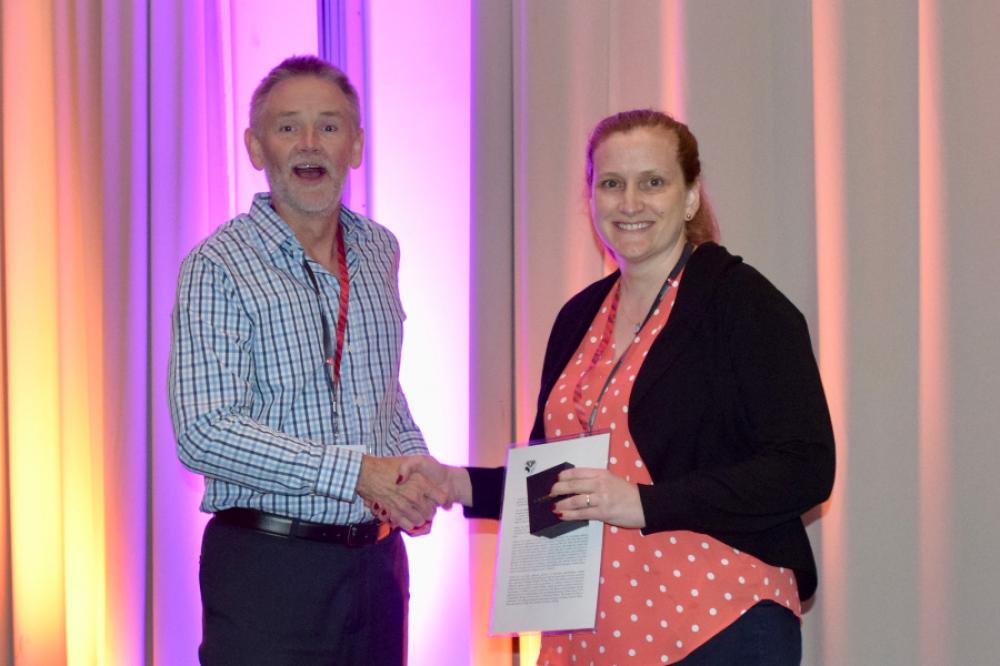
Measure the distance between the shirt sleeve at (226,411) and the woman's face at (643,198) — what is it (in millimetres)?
776

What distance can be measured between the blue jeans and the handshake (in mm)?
758

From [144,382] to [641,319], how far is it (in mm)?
2527

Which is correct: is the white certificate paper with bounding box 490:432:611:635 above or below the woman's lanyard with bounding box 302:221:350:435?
below

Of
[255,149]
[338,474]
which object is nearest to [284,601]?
[338,474]

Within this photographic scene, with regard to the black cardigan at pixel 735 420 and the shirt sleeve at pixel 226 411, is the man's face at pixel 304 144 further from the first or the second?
the black cardigan at pixel 735 420

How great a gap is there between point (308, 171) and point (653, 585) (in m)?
1.31

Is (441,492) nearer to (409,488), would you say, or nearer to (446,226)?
(409,488)

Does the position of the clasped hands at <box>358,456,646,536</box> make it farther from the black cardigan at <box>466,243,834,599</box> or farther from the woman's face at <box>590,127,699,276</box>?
the woman's face at <box>590,127,699,276</box>

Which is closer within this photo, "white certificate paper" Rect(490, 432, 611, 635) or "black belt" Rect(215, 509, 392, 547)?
"white certificate paper" Rect(490, 432, 611, 635)

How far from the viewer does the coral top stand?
6.97 ft

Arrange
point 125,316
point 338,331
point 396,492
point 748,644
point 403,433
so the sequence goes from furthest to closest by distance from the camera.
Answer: point 125,316, point 403,433, point 338,331, point 396,492, point 748,644

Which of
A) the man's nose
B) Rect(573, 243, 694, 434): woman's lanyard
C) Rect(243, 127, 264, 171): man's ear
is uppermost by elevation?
Rect(243, 127, 264, 171): man's ear

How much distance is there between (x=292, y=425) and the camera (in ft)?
8.48

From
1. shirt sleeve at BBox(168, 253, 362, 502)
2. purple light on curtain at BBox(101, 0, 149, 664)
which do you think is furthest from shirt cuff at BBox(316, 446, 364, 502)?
purple light on curtain at BBox(101, 0, 149, 664)
